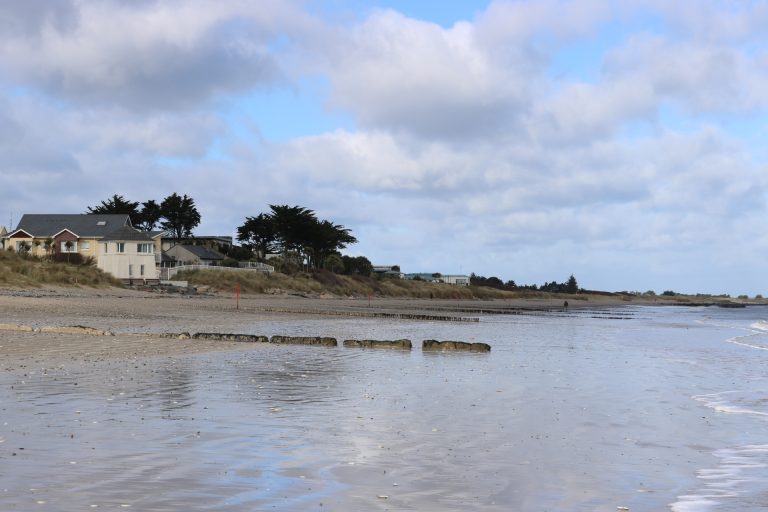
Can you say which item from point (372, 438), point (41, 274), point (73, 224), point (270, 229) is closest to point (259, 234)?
point (270, 229)

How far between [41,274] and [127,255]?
2803 cm

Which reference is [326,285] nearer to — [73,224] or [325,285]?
[325,285]

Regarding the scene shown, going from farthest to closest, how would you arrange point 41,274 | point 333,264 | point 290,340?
point 333,264 → point 41,274 → point 290,340

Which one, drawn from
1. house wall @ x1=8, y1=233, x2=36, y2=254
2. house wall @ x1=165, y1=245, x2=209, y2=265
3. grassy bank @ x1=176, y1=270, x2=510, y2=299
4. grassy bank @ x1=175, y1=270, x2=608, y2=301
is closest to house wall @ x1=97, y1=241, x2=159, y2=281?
grassy bank @ x1=175, y1=270, x2=608, y2=301

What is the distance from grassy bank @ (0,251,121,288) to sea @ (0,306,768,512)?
42545mm

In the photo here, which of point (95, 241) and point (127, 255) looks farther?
point (95, 241)

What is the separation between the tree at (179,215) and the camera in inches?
5182

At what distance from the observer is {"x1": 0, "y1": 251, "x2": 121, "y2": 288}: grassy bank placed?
191ft

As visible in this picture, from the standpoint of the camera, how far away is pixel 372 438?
38.1 feet

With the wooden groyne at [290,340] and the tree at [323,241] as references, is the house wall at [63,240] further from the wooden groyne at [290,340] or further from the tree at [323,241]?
the wooden groyne at [290,340]

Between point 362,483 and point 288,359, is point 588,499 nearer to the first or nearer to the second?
point 362,483

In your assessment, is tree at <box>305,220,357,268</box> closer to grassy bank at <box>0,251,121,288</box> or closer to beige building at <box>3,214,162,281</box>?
beige building at <box>3,214,162,281</box>

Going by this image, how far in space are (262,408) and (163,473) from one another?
5.03 metres

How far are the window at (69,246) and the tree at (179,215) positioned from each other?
115 feet
